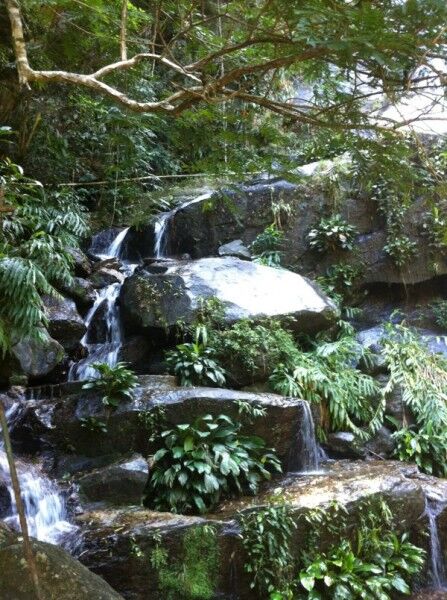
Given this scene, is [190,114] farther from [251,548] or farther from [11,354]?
[251,548]

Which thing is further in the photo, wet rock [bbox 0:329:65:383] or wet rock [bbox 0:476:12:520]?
wet rock [bbox 0:329:65:383]

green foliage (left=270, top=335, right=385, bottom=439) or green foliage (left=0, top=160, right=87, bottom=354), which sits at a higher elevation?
green foliage (left=0, top=160, right=87, bottom=354)

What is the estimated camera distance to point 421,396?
25.2ft

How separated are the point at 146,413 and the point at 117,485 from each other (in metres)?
0.89

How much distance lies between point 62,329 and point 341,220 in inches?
234

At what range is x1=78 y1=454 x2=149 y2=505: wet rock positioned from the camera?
5137mm

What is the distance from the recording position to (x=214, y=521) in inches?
185

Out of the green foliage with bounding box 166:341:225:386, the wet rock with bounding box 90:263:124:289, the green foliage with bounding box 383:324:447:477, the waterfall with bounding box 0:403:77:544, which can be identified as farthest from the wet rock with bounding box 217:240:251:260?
the waterfall with bounding box 0:403:77:544

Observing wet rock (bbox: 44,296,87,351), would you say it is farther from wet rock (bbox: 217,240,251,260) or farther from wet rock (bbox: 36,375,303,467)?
wet rock (bbox: 217,240,251,260)

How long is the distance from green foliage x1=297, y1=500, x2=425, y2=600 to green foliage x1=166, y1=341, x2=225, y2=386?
2.39 m

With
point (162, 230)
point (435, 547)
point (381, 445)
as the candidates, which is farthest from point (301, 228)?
point (435, 547)

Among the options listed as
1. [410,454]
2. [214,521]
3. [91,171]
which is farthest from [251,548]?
[91,171]

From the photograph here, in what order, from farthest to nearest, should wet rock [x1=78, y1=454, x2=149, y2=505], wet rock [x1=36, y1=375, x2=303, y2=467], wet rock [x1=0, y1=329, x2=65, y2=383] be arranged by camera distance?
wet rock [x1=0, y1=329, x2=65, y2=383] → wet rock [x1=36, y1=375, x2=303, y2=467] → wet rock [x1=78, y1=454, x2=149, y2=505]

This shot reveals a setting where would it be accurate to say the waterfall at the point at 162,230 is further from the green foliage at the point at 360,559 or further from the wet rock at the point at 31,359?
the green foliage at the point at 360,559
